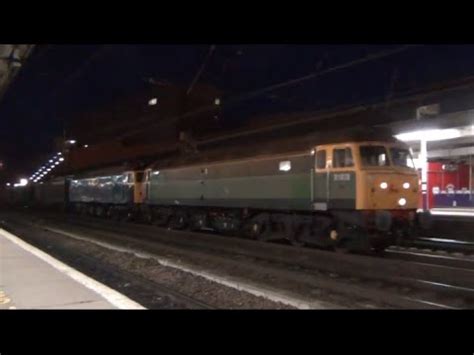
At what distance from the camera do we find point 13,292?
864 cm

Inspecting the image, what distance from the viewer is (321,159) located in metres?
15.9

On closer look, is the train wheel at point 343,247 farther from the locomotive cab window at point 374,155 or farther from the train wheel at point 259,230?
the train wheel at point 259,230

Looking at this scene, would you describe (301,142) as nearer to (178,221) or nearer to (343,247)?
(343,247)

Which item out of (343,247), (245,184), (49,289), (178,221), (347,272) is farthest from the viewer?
(178,221)

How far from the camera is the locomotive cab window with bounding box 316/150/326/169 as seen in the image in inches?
622

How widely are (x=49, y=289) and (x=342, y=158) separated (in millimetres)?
9001

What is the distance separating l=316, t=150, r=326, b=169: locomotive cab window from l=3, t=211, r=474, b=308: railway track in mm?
2413

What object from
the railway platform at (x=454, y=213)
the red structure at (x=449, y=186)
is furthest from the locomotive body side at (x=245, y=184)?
the red structure at (x=449, y=186)

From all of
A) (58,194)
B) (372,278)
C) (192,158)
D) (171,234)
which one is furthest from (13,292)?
(58,194)

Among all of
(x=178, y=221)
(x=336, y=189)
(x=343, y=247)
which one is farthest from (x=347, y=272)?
(x=178, y=221)

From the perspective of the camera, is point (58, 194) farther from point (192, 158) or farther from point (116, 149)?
point (192, 158)

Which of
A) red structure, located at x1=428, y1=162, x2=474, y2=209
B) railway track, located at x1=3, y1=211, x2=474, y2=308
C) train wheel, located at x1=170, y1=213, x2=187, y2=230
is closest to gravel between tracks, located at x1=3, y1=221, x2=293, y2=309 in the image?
railway track, located at x1=3, y1=211, x2=474, y2=308

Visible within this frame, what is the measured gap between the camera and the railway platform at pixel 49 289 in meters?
7.67

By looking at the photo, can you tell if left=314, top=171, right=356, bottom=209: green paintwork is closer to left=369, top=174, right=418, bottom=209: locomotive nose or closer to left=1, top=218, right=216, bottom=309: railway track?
left=369, top=174, right=418, bottom=209: locomotive nose
